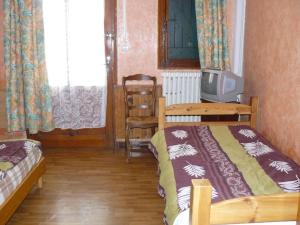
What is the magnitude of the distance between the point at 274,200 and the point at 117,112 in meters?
3.47

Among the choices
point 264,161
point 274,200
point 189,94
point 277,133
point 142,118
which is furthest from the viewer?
point 189,94

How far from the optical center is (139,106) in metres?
4.51

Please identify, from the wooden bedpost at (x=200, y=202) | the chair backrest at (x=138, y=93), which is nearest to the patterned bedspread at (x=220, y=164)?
the wooden bedpost at (x=200, y=202)

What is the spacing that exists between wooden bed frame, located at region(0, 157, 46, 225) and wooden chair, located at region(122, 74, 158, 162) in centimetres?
116

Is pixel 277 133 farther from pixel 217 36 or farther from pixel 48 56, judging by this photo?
pixel 48 56

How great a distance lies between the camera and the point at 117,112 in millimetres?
4734

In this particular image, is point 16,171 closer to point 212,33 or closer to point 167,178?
point 167,178

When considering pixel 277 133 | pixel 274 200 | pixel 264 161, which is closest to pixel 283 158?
pixel 264 161

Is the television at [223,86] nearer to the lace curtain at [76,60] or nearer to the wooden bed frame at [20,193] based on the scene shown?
the lace curtain at [76,60]

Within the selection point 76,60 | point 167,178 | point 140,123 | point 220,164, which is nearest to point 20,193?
point 167,178

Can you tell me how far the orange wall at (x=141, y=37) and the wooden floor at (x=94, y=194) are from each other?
110cm

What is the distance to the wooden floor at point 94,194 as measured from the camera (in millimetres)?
3020

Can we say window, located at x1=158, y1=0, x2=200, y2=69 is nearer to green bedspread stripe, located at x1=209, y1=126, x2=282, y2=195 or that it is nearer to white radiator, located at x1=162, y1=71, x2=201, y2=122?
white radiator, located at x1=162, y1=71, x2=201, y2=122

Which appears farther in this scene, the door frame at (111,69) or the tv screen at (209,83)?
the door frame at (111,69)
